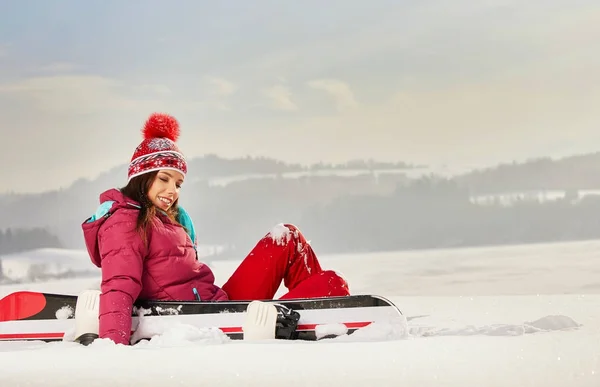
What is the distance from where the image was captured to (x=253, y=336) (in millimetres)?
2029

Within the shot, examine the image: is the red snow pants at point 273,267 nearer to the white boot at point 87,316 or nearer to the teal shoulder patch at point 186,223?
the teal shoulder patch at point 186,223

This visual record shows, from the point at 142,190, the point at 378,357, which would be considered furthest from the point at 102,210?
the point at 378,357

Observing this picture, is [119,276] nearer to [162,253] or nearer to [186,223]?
[162,253]

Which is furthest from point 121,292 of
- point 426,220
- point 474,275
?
point 426,220

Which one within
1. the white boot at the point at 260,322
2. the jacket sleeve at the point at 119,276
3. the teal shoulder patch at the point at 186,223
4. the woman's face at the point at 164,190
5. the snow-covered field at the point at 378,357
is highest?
the woman's face at the point at 164,190

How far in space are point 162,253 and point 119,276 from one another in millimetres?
170

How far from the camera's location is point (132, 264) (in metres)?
2.08

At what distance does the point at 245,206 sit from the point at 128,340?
3.50 meters

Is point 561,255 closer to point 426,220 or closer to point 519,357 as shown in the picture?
point 426,220

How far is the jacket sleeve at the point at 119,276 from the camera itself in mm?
2016

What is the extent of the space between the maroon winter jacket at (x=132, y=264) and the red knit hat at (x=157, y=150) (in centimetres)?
→ 12

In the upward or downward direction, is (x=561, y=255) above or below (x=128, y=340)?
above

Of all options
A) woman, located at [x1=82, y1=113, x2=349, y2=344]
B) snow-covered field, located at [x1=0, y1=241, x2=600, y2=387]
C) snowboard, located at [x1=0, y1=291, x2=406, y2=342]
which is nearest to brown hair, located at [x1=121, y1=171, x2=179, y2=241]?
woman, located at [x1=82, y1=113, x2=349, y2=344]

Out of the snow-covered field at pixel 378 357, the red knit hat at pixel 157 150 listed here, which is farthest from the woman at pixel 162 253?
the snow-covered field at pixel 378 357
